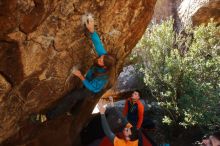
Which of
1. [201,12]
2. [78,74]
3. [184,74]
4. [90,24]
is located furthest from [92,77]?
[201,12]

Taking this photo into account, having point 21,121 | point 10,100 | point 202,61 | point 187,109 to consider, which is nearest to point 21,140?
point 21,121

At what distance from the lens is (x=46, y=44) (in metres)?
5.31

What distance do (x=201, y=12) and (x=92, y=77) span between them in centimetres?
852

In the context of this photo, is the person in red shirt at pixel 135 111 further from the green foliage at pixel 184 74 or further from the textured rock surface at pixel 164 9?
the textured rock surface at pixel 164 9

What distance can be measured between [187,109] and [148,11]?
363cm

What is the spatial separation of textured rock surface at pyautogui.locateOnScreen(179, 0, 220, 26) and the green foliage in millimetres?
1706

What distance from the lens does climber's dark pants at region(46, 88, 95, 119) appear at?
632 centimetres

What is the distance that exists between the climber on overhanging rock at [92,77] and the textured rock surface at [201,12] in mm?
7813

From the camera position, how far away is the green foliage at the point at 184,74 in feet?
30.1

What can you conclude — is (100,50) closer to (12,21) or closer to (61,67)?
(61,67)

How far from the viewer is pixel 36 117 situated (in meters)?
6.18

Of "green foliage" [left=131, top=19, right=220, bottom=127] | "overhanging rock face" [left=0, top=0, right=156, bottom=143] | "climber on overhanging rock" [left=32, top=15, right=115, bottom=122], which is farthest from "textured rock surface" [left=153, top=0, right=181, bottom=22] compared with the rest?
"climber on overhanging rock" [left=32, top=15, right=115, bottom=122]

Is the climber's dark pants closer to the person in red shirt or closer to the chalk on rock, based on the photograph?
the person in red shirt

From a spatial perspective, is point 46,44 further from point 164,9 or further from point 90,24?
point 164,9
